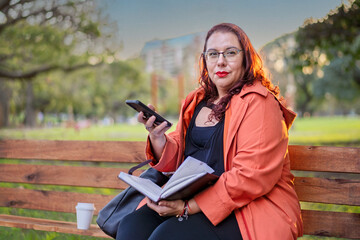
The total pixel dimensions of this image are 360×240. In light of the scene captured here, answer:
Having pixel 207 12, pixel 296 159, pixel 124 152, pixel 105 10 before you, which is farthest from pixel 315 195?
pixel 105 10

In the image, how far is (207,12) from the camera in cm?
838

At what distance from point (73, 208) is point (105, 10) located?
8.03 m

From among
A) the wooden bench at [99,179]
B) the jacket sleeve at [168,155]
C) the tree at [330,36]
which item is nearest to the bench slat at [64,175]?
the wooden bench at [99,179]

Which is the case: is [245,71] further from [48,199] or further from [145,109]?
[48,199]

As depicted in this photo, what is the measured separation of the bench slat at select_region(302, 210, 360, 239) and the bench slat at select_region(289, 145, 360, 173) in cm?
31

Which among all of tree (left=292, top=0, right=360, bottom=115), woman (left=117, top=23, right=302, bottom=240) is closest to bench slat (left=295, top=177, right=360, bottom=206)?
woman (left=117, top=23, right=302, bottom=240)

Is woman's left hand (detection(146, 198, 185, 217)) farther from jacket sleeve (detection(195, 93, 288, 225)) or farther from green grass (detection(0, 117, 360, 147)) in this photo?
green grass (detection(0, 117, 360, 147))

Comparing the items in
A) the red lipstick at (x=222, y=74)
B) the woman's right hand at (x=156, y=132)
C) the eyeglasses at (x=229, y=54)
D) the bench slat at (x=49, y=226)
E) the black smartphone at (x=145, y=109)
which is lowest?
the bench slat at (x=49, y=226)

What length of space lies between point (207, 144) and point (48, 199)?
1.89 metres

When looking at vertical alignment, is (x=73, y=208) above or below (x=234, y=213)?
below

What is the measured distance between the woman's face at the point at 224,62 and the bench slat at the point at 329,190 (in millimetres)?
884

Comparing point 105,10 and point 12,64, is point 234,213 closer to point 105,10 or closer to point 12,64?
point 105,10

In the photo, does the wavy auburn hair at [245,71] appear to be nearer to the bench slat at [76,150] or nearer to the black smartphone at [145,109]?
the black smartphone at [145,109]

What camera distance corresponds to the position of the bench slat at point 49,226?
299cm
